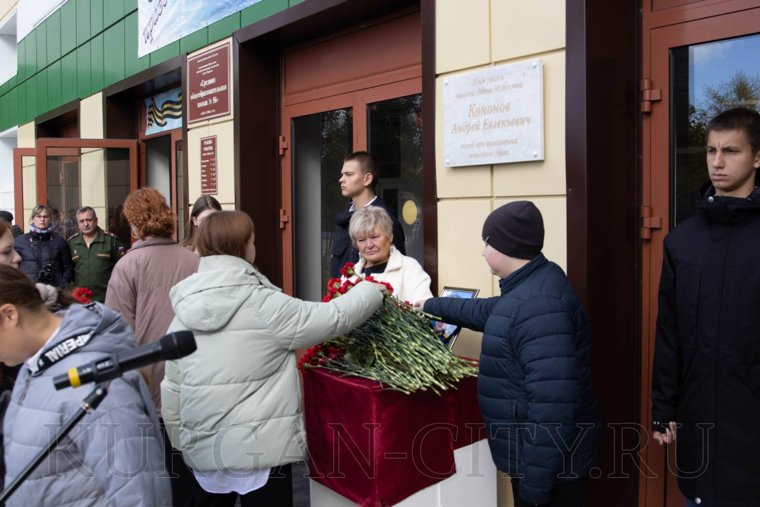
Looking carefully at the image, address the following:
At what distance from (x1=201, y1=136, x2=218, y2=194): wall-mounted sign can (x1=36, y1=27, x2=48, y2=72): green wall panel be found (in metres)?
6.14

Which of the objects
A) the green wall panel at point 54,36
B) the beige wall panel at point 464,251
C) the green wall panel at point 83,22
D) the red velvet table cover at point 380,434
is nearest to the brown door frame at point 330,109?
the beige wall panel at point 464,251

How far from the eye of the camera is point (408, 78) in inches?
184

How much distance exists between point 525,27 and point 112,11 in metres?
6.44

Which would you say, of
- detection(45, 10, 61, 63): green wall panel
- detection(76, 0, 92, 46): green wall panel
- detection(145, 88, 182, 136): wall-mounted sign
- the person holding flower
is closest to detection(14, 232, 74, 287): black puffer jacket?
detection(145, 88, 182, 136): wall-mounted sign

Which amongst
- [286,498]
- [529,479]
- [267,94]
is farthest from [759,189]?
[267,94]

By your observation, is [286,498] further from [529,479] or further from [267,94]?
[267,94]

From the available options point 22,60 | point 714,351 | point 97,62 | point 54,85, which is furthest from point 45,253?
point 22,60

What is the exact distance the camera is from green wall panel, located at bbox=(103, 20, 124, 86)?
8.14 metres

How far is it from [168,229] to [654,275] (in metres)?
2.59

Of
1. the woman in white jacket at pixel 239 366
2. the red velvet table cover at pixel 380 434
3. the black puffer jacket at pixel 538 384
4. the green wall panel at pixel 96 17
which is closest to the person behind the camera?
the black puffer jacket at pixel 538 384

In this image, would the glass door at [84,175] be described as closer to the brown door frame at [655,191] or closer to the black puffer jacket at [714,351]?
the brown door frame at [655,191]

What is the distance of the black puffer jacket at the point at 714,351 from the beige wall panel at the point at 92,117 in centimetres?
784

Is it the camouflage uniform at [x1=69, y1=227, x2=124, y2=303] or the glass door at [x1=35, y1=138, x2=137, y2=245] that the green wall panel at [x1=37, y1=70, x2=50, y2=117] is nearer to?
the glass door at [x1=35, y1=138, x2=137, y2=245]

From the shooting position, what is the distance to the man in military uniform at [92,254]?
644 centimetres
